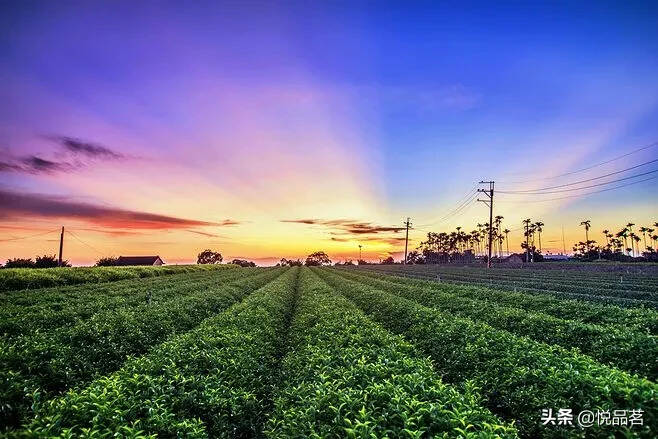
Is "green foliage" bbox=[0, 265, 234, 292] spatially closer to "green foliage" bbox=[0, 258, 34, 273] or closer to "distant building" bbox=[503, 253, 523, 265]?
"green foliage" bbox=[0, 258, 34, 273]

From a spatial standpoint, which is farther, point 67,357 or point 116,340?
point 116,340

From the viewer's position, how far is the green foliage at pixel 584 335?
877cm

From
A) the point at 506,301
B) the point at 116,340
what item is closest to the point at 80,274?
the point at 116,340

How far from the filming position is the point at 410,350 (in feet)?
28.1

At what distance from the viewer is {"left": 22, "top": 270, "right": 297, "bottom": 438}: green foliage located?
4.54 m

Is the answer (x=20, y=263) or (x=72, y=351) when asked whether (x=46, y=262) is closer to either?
(x=20, y=263)

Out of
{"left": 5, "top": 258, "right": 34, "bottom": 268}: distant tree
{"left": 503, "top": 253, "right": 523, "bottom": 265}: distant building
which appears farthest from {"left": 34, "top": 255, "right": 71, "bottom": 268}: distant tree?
{"left": 503, "top": 253, "right": 523, "bottom": 265}: distant building

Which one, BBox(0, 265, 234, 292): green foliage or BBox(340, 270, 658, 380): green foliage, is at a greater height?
BBox(340, 270, 658, 380): green foliage

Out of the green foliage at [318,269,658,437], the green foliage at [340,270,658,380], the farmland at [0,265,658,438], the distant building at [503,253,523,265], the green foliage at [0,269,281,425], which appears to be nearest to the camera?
the farmland at [0,265,658,438]

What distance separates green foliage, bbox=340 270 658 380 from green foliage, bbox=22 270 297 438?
8.79 meters

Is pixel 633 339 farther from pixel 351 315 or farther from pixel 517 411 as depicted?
pixel 351 315

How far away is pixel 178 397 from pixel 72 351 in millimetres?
5790

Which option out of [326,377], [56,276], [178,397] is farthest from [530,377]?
[56,276]

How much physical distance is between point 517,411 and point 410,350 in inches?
99.6
